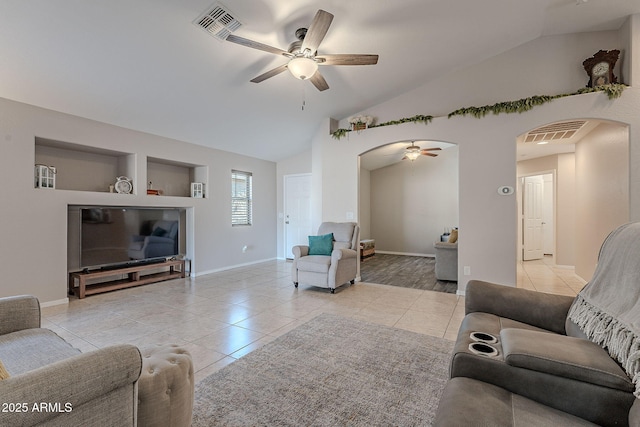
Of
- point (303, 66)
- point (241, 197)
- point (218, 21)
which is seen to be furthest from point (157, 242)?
A: point (303, 66)

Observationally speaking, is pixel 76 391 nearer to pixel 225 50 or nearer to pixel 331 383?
pixel 331 383

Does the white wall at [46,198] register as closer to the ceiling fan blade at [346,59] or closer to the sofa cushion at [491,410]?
the ceiling fan blade at [346,59]

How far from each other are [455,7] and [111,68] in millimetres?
3813

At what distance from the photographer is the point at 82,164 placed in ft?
14.4

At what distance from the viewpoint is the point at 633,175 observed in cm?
342

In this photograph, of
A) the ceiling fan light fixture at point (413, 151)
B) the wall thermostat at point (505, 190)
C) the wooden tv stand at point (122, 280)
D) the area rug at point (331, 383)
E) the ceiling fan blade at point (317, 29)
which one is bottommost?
the area rug at point (331, 383)

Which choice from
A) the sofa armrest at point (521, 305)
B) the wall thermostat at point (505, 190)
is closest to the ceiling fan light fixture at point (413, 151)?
the wall thermostat at point (505, 190)

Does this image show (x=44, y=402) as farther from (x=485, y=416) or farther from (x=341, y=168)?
(x=341, y=168)

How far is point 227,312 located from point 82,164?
3.30 m

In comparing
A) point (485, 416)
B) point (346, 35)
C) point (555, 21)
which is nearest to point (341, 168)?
point (346, 35)

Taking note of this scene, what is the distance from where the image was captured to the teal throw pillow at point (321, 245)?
470 centimetres

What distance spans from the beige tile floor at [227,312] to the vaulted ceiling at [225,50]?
8.48 ft

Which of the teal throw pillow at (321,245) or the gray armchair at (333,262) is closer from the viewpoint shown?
the gray armchair at (333,262)

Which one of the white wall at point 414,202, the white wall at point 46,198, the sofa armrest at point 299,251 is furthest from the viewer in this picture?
the white wall at point 414,202
